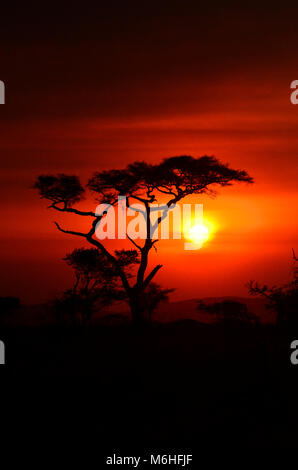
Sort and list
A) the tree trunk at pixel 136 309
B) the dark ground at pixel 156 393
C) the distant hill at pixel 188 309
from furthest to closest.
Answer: the distant hill at pixel 188 309 < the tree trunk at pixel 136 309 < the dark ground at pixel 156 393

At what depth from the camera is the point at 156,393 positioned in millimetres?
18031

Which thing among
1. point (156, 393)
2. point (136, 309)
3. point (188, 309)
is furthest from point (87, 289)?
point (188, 309)

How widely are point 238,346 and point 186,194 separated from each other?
9483 mm

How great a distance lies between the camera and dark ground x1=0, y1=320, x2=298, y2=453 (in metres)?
15.6

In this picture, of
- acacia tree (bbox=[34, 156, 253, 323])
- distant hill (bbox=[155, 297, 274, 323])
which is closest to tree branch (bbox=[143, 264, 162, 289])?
acacia tree (bbox=[34, 156, 253, 323])

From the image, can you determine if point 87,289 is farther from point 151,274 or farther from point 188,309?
point 188,309

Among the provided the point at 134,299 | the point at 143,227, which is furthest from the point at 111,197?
the point at 134,299

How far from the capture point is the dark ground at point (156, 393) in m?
15.6

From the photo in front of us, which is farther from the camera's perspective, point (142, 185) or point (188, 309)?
point (188, 309)

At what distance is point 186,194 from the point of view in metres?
31.8

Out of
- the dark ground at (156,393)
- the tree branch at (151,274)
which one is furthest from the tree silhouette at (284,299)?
the tree branch at (151,274)

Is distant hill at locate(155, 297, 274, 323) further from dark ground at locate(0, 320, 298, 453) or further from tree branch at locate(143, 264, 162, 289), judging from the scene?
dark ground at locate(0, 320, 298, 453)

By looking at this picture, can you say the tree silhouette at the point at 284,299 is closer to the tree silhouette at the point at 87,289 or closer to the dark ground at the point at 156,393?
the dark ground at the point at 156,393
